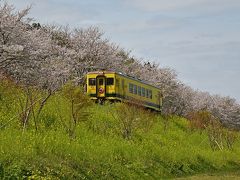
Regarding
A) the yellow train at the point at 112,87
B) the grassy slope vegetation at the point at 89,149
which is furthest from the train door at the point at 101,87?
the grassy slope vegetation at the point at 89,149

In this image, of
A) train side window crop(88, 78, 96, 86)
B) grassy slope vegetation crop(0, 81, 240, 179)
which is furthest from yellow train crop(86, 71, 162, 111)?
grassy slope vegetation crop(0, 81, 240, 179)

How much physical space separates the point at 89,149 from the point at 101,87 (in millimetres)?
17123

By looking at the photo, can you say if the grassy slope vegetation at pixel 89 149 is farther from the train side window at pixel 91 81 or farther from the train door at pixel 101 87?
the train side window at pixel 91 81

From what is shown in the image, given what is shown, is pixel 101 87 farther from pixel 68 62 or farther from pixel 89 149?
pixel 89 149

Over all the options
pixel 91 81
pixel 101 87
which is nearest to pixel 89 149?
pixel 101 87

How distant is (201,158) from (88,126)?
676cm

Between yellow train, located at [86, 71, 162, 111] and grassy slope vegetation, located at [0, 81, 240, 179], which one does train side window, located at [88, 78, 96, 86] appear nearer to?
yellow train, located at [86, 71, 162, 111]

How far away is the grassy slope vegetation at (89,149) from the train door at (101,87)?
4774mm

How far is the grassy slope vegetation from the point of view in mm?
12273

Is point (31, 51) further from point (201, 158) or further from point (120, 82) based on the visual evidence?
point (201, 158)

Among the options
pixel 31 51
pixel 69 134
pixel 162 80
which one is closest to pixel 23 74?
pixel 31 51

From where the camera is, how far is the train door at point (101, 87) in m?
32.1

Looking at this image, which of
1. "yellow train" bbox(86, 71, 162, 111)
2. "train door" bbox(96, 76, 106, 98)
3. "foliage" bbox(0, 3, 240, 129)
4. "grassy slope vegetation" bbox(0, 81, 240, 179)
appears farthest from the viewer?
"train door" bbox(96, 76, 106, 98)

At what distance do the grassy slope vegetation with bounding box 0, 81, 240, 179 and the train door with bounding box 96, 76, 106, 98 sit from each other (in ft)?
15.7
